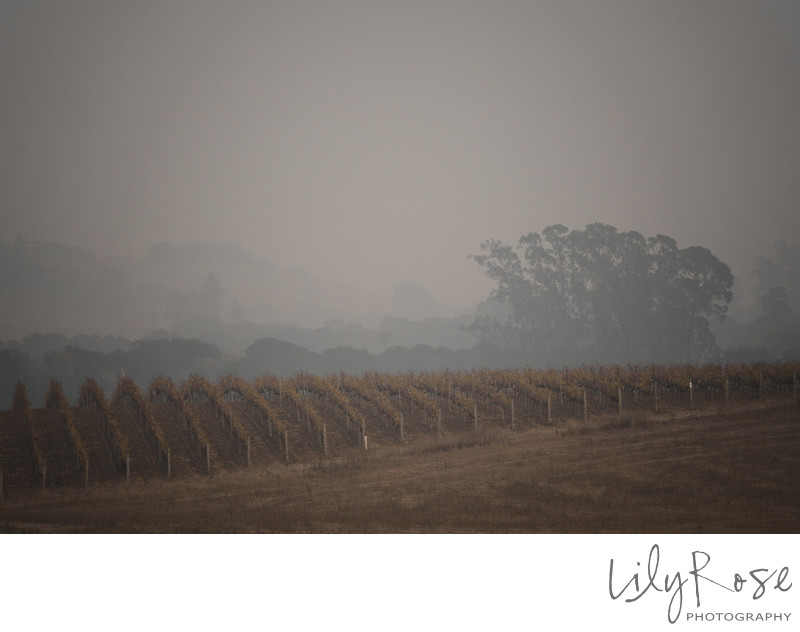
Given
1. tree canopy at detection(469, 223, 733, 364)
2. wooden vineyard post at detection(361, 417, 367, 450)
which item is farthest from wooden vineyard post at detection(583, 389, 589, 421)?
wooden vineyard post at detection(361, 417, 367, 450)

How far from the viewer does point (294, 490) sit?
10.0 meters

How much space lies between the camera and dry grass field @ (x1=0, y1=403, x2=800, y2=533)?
7918 mm

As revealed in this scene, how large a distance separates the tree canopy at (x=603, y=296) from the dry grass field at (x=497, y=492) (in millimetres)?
4541

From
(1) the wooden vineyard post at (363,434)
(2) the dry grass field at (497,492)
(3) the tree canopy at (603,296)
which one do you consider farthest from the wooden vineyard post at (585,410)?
(1) the wooden vineyard post at (363,434)

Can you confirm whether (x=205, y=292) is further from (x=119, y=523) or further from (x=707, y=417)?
(x=707, y=417)

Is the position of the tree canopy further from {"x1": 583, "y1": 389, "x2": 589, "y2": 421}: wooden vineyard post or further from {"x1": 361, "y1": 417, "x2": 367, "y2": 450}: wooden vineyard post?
{"x1": 361, "y1": 417, "x2": 367, "y2": 450}: wooden vineyard post

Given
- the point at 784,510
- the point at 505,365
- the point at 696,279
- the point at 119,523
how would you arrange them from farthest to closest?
the point at 505,365 → the point at 696,279 → the point at 119,523 → the point at 784,510

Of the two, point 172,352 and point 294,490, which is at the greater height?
point 172,352

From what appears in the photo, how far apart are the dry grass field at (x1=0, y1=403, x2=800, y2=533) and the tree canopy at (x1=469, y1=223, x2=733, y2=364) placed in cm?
454

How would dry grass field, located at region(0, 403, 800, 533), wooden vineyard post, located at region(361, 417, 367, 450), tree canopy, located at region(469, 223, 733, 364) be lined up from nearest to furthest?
dry grass field, located at region(0, 403, 800, 533) < wooden vineyard post, located at region(361, 417, 367, 450) < tree canopy, located at region(469, 223, 733, 364)

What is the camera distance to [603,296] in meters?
19.2

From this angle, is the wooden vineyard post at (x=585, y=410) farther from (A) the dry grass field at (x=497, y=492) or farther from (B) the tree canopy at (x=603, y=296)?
(B) the tree canopy at (x=603, y=296)
